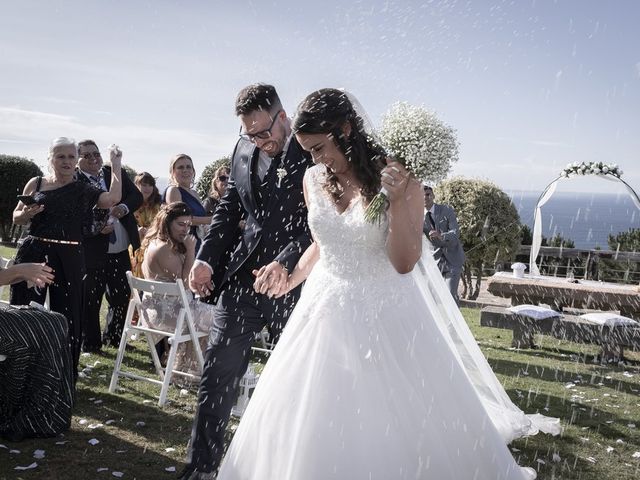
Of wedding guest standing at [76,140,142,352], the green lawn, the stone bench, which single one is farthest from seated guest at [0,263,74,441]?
the stone bench

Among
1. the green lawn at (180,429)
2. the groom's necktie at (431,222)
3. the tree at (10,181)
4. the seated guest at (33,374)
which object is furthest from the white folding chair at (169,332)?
the tree at (10,181)

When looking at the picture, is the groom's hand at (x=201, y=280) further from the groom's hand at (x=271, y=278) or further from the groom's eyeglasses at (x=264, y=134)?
the groom's eyeglasses at (x=264, y=134)

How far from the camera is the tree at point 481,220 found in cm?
1611

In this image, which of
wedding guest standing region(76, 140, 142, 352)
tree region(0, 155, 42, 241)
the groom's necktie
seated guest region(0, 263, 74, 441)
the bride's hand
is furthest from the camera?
tree region(0, 155, 42, 241)

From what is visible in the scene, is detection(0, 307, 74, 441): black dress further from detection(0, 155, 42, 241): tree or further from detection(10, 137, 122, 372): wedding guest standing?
detection(0, 155, 42, 241): tree

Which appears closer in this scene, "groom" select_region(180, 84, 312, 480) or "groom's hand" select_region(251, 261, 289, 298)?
"groom's hand" select_region(251, 261, 289, 298)

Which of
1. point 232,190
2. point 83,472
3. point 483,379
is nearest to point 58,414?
point 83,472

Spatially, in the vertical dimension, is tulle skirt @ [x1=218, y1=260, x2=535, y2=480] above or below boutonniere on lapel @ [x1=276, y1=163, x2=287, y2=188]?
below

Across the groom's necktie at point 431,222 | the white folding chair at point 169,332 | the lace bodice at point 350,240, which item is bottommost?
the white folding chair at point 169,332

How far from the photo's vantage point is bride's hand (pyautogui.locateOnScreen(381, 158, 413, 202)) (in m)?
2.77

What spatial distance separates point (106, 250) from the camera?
7.51 meters

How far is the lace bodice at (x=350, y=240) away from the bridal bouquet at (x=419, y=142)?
0.31m

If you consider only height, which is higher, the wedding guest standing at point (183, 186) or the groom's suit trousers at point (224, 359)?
the wedding guest standing at point (183, 186)

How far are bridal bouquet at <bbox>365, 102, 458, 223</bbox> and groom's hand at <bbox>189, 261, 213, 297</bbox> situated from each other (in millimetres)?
1559
